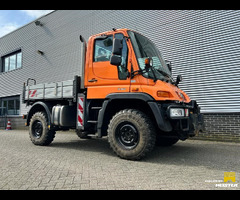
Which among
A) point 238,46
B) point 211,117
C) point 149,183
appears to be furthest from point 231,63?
point 149,183

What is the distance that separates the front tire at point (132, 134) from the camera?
4.31 meters

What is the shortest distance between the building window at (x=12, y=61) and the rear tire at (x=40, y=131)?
39.7 ft

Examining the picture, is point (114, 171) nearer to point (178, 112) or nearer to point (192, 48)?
point (178, 112)

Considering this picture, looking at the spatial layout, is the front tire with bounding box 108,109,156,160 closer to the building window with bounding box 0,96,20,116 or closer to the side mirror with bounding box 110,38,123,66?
the side mirror with bounding box 110,38,123,66

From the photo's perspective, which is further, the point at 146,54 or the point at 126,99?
the point at 146,54

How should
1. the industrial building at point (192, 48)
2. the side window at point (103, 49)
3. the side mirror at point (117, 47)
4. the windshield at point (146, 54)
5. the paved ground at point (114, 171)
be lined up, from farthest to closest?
1. the industrial building at point (192, 48)
2. the side window at point (103, 49)
3. the windshield at point (146, 54)
4. the side mirror at point (117, 47)
5. the paved ground at point (114, 171)

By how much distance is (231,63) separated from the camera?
772 cm

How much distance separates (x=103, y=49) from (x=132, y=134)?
2386mm

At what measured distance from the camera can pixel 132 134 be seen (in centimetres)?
454

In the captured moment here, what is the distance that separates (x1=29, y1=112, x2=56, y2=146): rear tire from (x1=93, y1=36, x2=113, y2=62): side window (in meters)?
2.85

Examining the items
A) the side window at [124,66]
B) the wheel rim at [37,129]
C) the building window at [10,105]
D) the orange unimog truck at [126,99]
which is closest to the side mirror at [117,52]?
the orange unimog truck at [126,99]

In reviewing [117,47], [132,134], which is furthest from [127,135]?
[117,47]

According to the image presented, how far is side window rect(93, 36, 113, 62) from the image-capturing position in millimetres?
5129

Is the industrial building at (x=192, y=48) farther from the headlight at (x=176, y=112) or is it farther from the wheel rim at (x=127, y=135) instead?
the wheel rim at (x=127, y=135)
